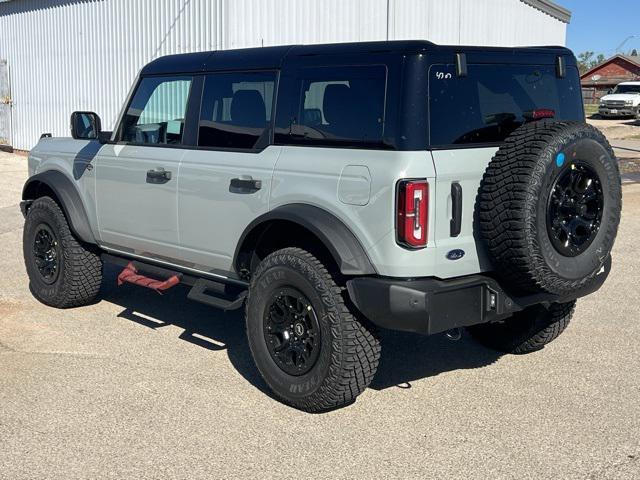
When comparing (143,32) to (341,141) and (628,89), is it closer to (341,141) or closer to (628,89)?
(341,141)

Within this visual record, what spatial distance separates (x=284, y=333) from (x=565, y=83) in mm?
2307

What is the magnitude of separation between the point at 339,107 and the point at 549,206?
1229mm

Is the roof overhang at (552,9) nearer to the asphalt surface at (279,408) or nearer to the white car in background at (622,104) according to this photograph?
the white car in background at (622,104)

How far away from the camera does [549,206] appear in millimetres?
4051

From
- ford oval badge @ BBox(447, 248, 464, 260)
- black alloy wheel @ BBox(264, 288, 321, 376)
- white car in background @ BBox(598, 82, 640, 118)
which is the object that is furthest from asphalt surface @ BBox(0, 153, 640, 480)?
white car in background @ BBox(598, 82, 640, 118)

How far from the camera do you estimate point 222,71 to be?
5215 millimetres

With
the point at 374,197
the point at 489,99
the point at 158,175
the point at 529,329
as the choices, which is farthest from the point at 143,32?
the point at 374,197

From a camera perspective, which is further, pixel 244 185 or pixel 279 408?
pixel 244 185

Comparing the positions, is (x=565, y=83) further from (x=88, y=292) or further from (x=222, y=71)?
(x=88, y=292)

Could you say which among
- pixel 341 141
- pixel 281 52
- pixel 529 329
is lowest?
pixel 529 329

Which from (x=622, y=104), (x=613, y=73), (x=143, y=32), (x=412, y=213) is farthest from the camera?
(x=613, y=73)

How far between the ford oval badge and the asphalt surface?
0.93m

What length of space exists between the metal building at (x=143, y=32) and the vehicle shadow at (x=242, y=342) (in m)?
7.09

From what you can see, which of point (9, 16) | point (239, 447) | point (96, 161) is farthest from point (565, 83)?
point (9, 16)
